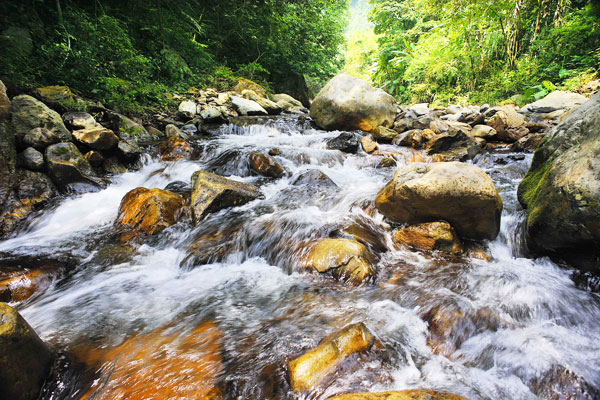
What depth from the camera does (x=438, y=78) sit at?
48.0 ft

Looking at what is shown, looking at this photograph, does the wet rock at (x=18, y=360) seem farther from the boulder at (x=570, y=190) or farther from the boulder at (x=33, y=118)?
the boulder at (x=33, y=118)

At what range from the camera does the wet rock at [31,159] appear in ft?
13.8

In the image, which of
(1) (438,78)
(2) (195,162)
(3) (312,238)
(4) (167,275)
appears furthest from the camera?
(1) (438,78)

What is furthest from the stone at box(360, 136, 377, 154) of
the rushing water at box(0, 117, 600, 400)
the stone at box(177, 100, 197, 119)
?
the stone at box(177, 100, 197, 119)

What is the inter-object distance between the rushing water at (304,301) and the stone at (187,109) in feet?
15.5

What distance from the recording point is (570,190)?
2.52 metres

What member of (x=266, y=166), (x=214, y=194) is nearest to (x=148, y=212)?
(x=214, y=194)

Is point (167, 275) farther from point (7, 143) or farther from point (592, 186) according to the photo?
point (592, 186)

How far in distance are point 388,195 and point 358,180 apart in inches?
81.6

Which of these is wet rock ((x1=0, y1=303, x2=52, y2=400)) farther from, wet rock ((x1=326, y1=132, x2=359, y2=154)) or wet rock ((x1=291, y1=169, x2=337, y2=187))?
wet rock ((x1=326, y1=132, x2=359, y2=154))

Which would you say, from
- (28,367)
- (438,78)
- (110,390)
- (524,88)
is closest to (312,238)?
(110,390)

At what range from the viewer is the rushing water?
174 centimetres

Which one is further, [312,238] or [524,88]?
[524,88]

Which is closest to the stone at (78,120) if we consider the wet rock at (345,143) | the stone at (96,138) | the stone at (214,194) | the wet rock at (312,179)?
the stone at (96,138)
